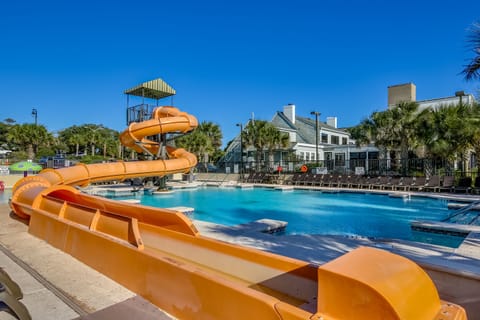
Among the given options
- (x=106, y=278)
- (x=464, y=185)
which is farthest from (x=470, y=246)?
(x=464, y=185)

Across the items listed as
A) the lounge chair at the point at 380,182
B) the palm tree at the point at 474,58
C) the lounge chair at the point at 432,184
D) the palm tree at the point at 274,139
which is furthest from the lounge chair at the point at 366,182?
the palm tree at the point at 474,58

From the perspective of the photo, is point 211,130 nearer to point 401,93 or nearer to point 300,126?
point 300,126

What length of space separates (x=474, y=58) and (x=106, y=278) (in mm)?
8529

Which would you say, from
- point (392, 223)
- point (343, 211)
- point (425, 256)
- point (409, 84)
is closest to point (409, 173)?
point (343, 211)

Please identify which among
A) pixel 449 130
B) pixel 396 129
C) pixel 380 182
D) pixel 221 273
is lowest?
pixel 380 182

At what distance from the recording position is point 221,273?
2.80 m

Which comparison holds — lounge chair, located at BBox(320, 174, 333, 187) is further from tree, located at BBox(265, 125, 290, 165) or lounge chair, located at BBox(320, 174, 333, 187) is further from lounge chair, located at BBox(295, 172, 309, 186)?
tree, located at BBox(265, 125, 290, 165)

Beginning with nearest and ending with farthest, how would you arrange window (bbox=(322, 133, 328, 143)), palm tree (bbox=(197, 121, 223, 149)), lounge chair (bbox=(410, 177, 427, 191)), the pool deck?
the pool deck
lounge chair (bbox=(410, 177, 427, 191))
window (bbox=(322, 133, 328, 143))
palm tree (bbox=(197, 121, 223, 149))

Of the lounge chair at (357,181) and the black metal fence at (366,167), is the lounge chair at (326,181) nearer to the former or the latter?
the lounge chair at (357,181)

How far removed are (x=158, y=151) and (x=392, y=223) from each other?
44.1 feet

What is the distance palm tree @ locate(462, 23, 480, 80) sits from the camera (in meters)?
6.10

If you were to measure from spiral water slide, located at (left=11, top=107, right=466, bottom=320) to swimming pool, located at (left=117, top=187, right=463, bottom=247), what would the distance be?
20.2 ft

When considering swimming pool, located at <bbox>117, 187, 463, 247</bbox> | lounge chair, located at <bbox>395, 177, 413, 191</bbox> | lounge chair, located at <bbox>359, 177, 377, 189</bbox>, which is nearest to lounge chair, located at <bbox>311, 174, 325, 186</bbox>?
lounge chair, located at <bbox>359, 177, 377, 189</bbox>

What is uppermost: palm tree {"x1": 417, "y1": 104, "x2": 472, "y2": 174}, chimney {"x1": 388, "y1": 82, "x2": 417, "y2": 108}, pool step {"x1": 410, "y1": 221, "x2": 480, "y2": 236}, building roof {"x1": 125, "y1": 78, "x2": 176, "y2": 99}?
chimney {"x1": 388, "y1": 82, "x2": 417, "y2": 108}
